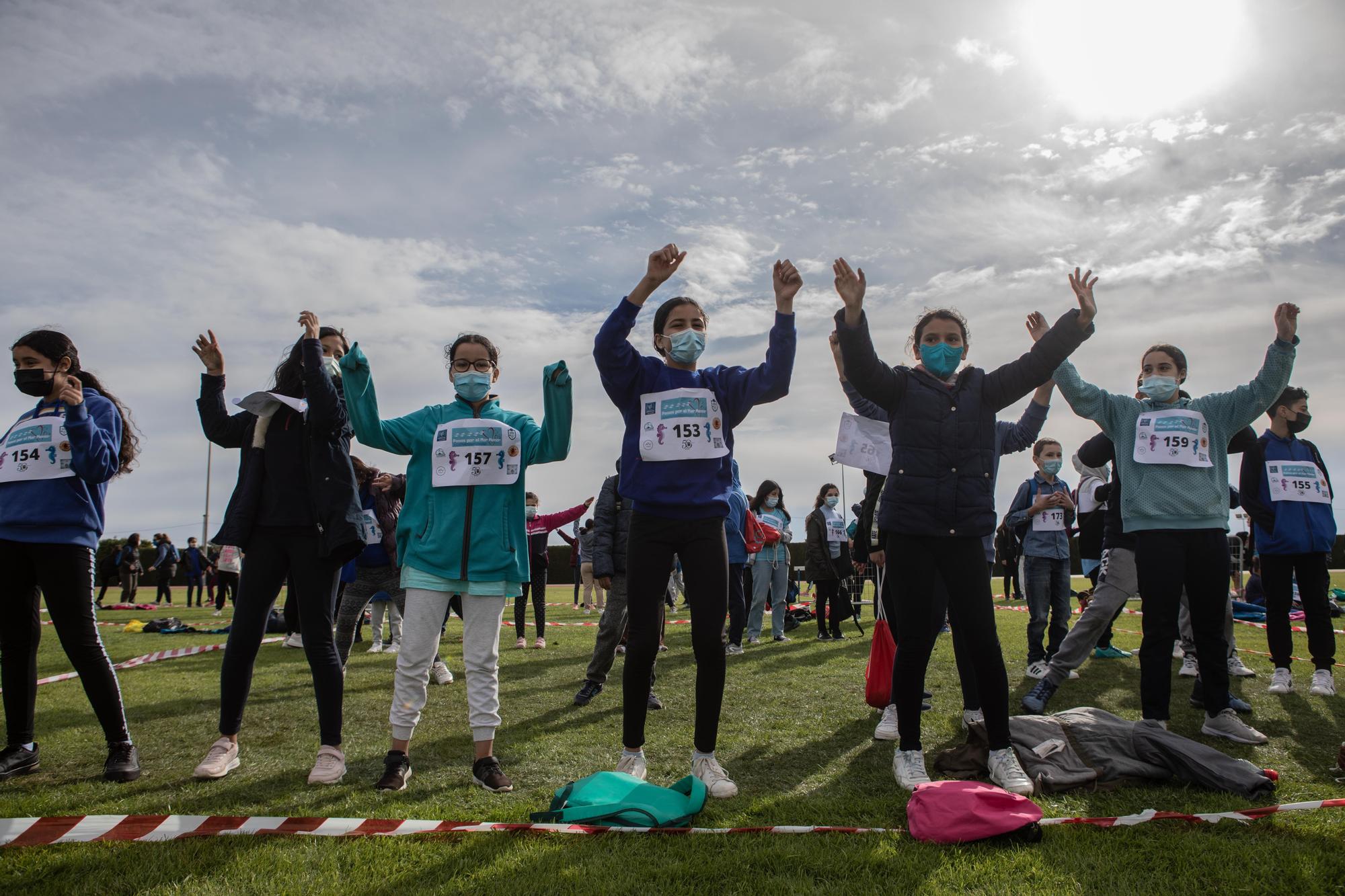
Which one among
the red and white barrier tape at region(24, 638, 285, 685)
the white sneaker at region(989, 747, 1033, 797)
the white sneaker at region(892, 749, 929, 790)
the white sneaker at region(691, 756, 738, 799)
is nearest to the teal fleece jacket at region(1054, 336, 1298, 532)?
the white sneaker at region(989, 747, 1033, 797)

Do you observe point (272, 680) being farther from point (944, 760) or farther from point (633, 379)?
point (944, 760)

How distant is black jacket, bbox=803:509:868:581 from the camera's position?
1098 cm

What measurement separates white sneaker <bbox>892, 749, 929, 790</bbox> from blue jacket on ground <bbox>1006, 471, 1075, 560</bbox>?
425cm

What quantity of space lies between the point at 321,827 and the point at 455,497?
1580 mm

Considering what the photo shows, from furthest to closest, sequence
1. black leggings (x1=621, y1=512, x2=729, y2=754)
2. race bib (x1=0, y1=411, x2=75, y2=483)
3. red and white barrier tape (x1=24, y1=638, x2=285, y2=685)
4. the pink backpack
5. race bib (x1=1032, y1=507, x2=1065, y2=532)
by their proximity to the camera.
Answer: race bib (x1=1032, y1=507, x2=1065, y2=532) < red and white barrier tape (x1=24, y1=638, x2=285, y2=685) < race bib (x1=0, y1=411, x2=75, y2=483) < black leggings (x1=621, y1=512, x2=729, y2=754) < the pink backpack

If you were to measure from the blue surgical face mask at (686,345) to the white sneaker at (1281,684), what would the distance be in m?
5.29

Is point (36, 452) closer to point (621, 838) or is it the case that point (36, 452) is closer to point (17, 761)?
point (17, 761)

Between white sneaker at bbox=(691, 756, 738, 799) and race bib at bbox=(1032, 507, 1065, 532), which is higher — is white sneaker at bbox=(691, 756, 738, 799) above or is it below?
below

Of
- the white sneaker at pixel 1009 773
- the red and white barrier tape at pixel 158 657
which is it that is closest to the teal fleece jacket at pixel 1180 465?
the white sneaker at pixel 1009 773

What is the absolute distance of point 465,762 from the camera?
4.40 m

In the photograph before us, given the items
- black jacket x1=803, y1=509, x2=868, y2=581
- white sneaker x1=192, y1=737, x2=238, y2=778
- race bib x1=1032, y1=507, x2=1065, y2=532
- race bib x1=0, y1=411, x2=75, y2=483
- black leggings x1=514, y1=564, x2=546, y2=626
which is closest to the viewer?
white sneaker x1=192, y1=737, x2=238, y2=778

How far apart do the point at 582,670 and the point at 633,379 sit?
462 centimetres

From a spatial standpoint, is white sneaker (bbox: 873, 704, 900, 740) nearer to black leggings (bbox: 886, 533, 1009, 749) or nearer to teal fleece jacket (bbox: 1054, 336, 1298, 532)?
black leggings (bbox: 886, 533, 1009, 749)

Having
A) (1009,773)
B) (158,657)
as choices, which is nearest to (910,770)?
(1009,773)
